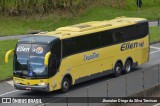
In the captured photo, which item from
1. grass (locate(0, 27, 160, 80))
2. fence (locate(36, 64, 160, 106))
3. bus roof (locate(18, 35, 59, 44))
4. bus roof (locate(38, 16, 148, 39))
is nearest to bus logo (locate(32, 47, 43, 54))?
bus roof (locate(18, 35, 59, 44))

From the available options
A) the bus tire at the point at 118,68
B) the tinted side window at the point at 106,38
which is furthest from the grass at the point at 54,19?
the tinted side window at the point at 106,38

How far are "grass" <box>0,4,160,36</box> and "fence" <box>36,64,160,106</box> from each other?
2516 cm

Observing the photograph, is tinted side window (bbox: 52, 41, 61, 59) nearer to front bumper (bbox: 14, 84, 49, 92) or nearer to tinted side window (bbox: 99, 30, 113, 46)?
front bumper (bbox: 14, 84, 49, 92)

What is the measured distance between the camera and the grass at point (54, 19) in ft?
166

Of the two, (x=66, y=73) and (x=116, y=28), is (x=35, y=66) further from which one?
→ (x=116, y=28)

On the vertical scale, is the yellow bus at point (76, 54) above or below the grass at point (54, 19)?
above

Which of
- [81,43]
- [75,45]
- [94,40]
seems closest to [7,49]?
[94,40]

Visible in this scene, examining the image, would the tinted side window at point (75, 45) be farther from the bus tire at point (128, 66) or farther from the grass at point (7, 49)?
the grass at point (7, 49)

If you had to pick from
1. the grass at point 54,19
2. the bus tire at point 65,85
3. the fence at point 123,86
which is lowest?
the grass at point 54,19

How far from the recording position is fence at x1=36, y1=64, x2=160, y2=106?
19609 mm

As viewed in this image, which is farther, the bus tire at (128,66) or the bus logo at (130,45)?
the bus tire at (128,66)

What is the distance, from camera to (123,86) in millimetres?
22266

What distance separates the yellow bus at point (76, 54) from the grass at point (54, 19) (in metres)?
20.0

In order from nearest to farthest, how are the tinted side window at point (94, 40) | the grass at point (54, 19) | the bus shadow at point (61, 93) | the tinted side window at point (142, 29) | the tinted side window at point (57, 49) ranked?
1. the tinted side window at point (57, 49)
2. the bus shadow at point (61, 93)
3. the tinted side window at point (94, 40)
4. the tinted side window at point (142, 29)
5. the grass at point (54, 19)
